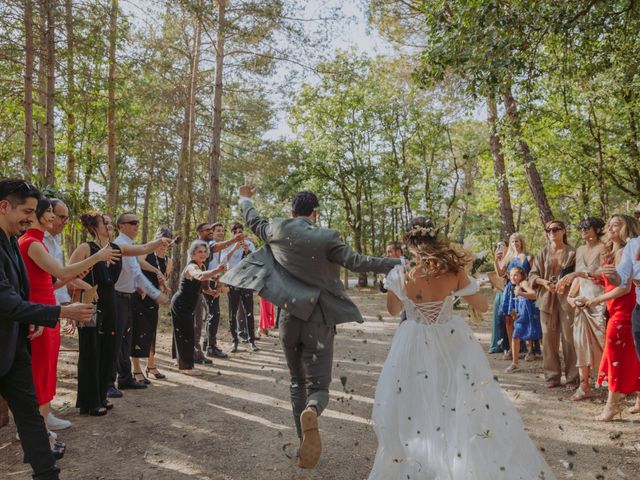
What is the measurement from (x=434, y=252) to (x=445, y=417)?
51.9 inches

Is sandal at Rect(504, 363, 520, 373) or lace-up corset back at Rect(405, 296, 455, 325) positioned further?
sandal at Rect(504, 363, 520, 373)

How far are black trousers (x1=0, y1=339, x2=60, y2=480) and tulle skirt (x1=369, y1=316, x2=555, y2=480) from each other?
2.36 meters

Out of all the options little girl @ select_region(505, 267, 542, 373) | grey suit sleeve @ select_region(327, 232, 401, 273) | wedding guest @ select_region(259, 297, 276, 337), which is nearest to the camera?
grey suit sleeve @ select_region(327, 232, 401, 273)

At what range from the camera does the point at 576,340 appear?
666cm

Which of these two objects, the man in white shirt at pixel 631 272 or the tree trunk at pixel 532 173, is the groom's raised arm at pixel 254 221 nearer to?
the man in white shirt at pixel 631 272

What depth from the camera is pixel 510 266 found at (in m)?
8.79

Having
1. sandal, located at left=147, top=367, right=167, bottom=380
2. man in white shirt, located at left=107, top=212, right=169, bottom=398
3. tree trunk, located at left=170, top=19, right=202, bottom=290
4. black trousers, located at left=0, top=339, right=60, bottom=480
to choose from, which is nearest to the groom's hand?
man in white shirt, located at left=107, top=212, right=169, bottom=398

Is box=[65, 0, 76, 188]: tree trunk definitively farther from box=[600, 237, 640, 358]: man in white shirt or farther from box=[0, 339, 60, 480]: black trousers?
box=[600, 237, 640, 358]: man in white shirt

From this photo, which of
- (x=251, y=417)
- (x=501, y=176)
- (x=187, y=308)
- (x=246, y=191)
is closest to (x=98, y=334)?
(x=187, y=308)

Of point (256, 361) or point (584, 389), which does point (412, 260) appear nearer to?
point (584, 389)

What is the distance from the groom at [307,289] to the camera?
14.3ft

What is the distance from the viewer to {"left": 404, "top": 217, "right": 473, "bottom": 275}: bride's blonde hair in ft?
13.3

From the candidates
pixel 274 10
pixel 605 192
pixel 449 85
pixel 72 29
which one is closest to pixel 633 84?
pixel 449 85

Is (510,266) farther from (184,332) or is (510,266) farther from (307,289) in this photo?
(184,332)
